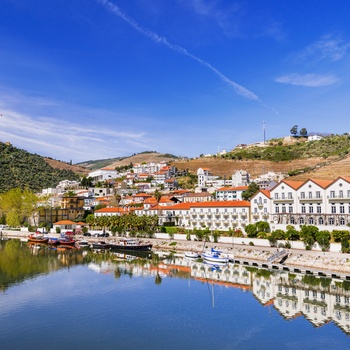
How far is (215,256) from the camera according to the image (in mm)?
54781

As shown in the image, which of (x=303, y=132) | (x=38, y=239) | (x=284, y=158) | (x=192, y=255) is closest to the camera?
(x=192, y=255)

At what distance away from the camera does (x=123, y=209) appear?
9731 cm

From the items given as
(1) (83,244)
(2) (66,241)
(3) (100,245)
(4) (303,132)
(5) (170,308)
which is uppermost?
(4) (303,132)

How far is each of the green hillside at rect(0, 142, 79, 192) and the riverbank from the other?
92.1 metres

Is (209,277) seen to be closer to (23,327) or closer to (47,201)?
(23,327)

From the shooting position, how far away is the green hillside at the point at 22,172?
15012cm

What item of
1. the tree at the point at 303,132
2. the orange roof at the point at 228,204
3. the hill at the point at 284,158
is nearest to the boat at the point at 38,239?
the orange roof at the point at 228,204

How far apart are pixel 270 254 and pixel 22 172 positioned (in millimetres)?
136903

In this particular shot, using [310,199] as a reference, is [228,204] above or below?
below

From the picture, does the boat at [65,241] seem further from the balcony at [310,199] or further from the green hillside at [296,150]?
the green hillside at [296,150]

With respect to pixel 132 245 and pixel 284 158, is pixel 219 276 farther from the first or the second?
pixel 284 158

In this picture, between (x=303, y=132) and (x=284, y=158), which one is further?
(x=303, y=132)

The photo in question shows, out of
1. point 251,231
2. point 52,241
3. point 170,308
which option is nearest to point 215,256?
point 251,231

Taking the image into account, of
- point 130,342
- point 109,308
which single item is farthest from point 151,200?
point 130,342
